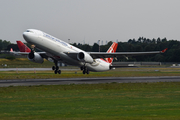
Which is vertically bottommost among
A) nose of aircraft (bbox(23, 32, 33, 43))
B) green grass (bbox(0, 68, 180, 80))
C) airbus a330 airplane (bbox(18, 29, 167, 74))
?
green grass (bbox(0, 68, 180, 80))

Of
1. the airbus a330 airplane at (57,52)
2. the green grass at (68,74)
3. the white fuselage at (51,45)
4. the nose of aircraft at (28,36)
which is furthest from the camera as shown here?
the green grass at (68,74)

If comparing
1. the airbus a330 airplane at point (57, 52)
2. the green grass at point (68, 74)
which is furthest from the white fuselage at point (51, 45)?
the green grass at point (68, 74)

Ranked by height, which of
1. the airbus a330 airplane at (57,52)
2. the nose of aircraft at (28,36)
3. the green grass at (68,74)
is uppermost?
the nose of aircraft at (28,36)

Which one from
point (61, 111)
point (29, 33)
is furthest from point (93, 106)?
point (29, 33)

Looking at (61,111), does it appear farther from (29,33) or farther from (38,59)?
(38,59)

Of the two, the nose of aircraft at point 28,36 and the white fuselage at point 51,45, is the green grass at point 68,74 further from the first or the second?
the nose of aircraft at point 28,36

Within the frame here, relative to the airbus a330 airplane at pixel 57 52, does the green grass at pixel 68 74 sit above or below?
below

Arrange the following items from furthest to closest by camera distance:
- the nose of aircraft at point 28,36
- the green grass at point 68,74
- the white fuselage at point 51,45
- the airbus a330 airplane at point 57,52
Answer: the green grass at point 68,74
the airbus a330 airplane at point 57,52
the white fuselage at point 51,45
the nose of aircraft at point 28,36

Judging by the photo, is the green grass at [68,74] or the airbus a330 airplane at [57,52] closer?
the airbus a330 airplane at [57,52]

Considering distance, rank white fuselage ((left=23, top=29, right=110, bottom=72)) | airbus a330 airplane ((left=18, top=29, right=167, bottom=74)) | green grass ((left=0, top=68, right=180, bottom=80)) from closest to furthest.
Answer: white fuselage ((left=23, top=29, right=110, bottom=72)), airbus a330 airplane ((left=18, top=29, right=167, bottom=74)), green grass ((left=0, top=68, right=180, bottom=80))

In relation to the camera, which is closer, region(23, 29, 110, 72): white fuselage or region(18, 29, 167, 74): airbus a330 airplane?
region(23, 29, 110, 72): white fuselage

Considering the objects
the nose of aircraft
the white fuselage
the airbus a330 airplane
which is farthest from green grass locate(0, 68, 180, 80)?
the nose of aircraft

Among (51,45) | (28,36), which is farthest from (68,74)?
(28,36)

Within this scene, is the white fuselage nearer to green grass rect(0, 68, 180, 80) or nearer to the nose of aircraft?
the nose of aircraft
